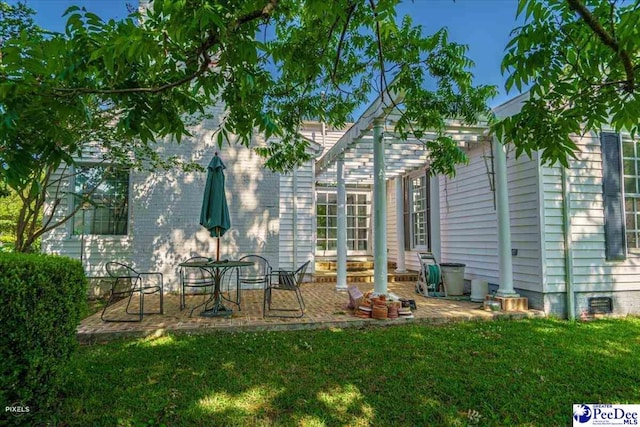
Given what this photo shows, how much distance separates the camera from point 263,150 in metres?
5.10

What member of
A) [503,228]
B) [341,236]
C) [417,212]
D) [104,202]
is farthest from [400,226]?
[104,202]

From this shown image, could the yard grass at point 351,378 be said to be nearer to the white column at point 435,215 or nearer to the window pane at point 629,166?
the window pane at point 629,166

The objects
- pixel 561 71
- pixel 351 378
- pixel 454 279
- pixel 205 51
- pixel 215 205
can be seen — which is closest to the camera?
pixel 205 51

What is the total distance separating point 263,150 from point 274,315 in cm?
244

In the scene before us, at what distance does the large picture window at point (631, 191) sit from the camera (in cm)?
581

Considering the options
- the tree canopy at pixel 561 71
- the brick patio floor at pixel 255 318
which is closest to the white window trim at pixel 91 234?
the brick patio floor at pixel 255 318

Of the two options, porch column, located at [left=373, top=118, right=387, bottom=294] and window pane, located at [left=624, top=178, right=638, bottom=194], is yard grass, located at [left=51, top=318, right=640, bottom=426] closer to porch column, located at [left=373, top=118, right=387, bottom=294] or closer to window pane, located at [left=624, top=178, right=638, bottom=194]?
porch column, located at [left=373, top=118, right=387, bottom=294]

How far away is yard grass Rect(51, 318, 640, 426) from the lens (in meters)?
2.55

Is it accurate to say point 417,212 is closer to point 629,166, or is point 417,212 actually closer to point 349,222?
point 349,222

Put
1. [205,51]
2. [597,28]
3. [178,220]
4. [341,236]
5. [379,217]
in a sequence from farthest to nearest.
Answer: [341,236]
[178,220]
[379,217]
[205,51]
[597,28]

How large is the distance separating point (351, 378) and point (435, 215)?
5.92 meters

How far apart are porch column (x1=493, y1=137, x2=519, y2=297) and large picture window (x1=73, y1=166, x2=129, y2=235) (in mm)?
7441

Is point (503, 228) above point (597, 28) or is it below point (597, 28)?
below

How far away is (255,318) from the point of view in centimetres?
506
